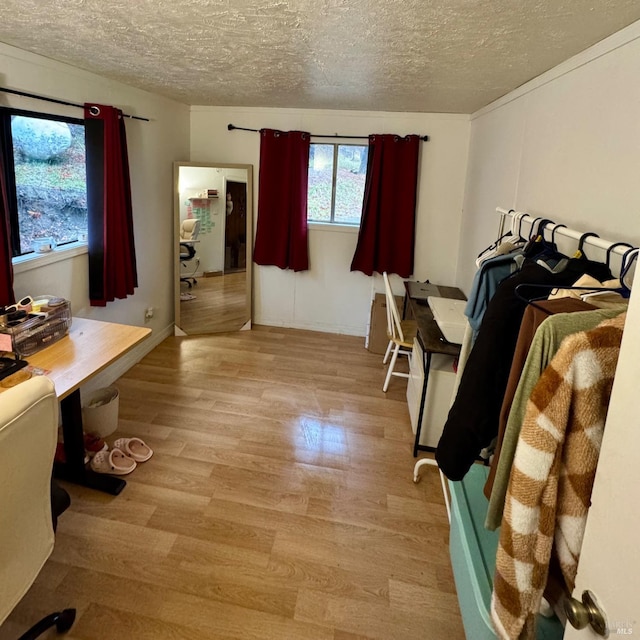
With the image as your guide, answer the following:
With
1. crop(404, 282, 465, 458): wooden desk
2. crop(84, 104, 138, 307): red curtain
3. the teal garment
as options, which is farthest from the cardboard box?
the teal garment

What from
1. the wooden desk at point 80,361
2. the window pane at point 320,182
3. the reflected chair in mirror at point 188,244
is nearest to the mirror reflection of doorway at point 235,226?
the reflected chair in mirror at point 188,244

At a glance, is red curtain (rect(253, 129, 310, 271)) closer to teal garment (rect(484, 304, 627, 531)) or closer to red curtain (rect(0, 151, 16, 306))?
red curtain (rect(0, 151, 16, 306))

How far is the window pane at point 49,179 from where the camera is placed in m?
2.58

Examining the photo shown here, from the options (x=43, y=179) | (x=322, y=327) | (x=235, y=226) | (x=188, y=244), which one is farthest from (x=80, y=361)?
(x=322, y=327)

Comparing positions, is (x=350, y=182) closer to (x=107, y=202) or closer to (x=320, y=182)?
(x=320, y=182)

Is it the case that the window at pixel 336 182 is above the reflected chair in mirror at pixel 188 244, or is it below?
above

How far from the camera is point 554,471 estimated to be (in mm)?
907

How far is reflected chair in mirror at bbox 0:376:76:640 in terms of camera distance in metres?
1.02

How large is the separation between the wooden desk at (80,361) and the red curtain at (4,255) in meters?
0.33

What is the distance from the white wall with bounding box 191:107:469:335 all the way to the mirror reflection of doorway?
16cm

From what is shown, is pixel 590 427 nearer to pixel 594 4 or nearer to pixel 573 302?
pixel 573 302

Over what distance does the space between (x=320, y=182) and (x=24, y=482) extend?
3.82 metres

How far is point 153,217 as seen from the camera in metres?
3.90

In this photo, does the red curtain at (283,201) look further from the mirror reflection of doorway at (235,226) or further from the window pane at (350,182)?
the window pane at (350,182)
